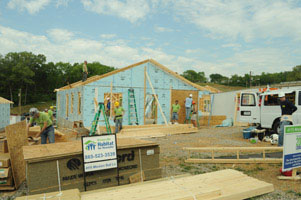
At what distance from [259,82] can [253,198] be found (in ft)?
232

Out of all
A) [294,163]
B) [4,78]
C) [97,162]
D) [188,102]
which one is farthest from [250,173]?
[4,78]

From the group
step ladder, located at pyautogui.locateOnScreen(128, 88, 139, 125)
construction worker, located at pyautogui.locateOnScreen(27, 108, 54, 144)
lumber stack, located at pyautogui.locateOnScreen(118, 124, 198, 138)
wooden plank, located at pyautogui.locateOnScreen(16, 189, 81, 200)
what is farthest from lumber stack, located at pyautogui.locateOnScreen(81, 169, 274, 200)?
step ladder, located at pyautogui.locateOnScreen(128, 88, 139, 125)

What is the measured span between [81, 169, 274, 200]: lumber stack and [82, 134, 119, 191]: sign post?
0.49 metres

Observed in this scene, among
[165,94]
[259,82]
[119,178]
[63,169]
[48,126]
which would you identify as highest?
[259,82]

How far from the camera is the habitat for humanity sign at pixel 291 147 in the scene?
5.52m

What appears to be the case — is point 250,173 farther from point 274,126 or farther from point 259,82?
point 259,82

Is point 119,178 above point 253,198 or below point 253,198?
above

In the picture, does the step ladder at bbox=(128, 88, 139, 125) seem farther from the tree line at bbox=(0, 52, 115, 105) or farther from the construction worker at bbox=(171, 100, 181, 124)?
the tree line at bbox=(0, 52, 115, 105)

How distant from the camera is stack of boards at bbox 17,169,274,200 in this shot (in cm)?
404

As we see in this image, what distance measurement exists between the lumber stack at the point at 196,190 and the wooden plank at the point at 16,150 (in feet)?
7.20

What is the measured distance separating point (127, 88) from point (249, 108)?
778 cm

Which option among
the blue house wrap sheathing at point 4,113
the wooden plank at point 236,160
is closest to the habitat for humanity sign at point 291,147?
the wooden plank at point 236,160

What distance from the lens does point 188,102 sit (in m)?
16.9

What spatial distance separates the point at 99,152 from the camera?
4.85 meters
